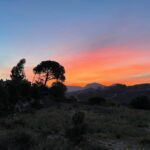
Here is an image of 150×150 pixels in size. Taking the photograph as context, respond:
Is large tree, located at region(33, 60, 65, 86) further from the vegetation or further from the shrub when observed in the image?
the shrub

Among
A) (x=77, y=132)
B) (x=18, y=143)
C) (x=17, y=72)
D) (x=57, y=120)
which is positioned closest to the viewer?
(x=18, y=143)

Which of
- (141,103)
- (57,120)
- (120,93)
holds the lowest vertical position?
(57,120)

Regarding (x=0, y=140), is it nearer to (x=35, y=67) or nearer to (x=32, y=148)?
(x=32, y=148)

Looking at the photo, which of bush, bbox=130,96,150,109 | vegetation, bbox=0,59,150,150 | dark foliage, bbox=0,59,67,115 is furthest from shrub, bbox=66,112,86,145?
bush, bbox=130,96,150,109

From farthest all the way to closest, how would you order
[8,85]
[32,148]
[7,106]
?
[8,85] → [7,106] → [32,148]

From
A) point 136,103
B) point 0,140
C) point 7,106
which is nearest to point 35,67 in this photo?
point 136,103

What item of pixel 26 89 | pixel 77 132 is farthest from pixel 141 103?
pixel 77 132

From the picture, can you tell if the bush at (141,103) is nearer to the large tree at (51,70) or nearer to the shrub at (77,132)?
the large tree at (51,70)

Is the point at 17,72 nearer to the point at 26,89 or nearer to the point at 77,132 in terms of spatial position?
the point at 26,89

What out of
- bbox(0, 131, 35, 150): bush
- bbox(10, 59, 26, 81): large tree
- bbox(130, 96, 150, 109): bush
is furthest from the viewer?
bbox(130, 96, 150, 109): bush

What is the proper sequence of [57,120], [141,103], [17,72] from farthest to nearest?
1. [141,103]
2. [17,72]
3. [57,120]

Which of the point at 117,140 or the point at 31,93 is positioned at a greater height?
the point at 31,93

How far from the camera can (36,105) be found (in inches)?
1937

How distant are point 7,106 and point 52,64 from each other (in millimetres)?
29452
